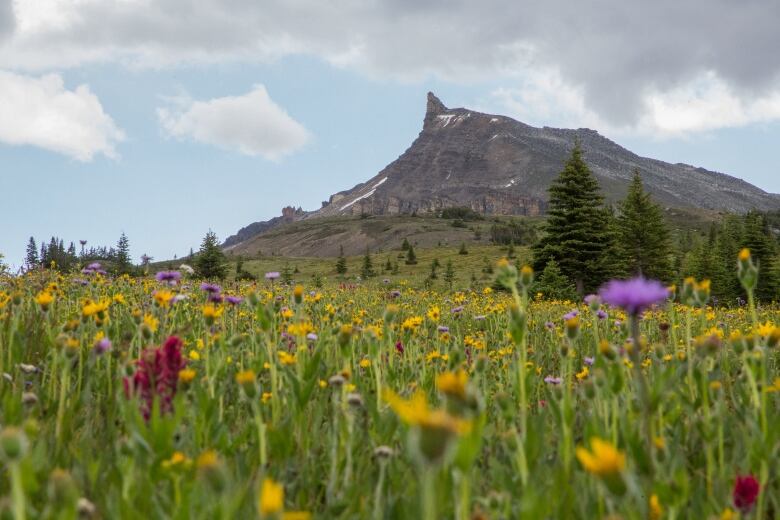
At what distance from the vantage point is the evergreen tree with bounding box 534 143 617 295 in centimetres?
2783

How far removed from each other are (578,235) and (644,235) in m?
17.0

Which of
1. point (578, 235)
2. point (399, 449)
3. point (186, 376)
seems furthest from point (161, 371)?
point (578, 235)

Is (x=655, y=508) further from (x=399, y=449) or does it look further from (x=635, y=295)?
(x=399, y=449)

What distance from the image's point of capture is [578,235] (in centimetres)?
2817

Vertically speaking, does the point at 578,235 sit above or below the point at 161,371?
above

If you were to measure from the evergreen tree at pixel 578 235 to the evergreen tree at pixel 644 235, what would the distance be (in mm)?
14174

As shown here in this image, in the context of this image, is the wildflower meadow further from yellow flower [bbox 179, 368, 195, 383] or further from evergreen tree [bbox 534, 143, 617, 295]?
evergreen tree [bbox 534, 143, 617, 295]

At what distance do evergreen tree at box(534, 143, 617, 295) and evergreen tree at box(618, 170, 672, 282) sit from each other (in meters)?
14.2

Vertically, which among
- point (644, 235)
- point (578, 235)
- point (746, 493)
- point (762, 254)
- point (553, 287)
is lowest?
point (746, 493)

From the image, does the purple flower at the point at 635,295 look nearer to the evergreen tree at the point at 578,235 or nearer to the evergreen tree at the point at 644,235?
the evergreen tree at the point at 578,235

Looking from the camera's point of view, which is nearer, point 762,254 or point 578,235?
point 578,235

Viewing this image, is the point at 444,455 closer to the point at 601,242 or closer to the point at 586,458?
the point at 586,458

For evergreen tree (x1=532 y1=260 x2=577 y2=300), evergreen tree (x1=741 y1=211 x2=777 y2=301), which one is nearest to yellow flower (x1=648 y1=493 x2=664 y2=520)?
evergreen tree (x1=532 y1=260 x2=577 y2=300)

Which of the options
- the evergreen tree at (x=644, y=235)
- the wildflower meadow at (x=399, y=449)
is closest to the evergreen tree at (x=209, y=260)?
the wildflower meadow at (x=399, y=449)
